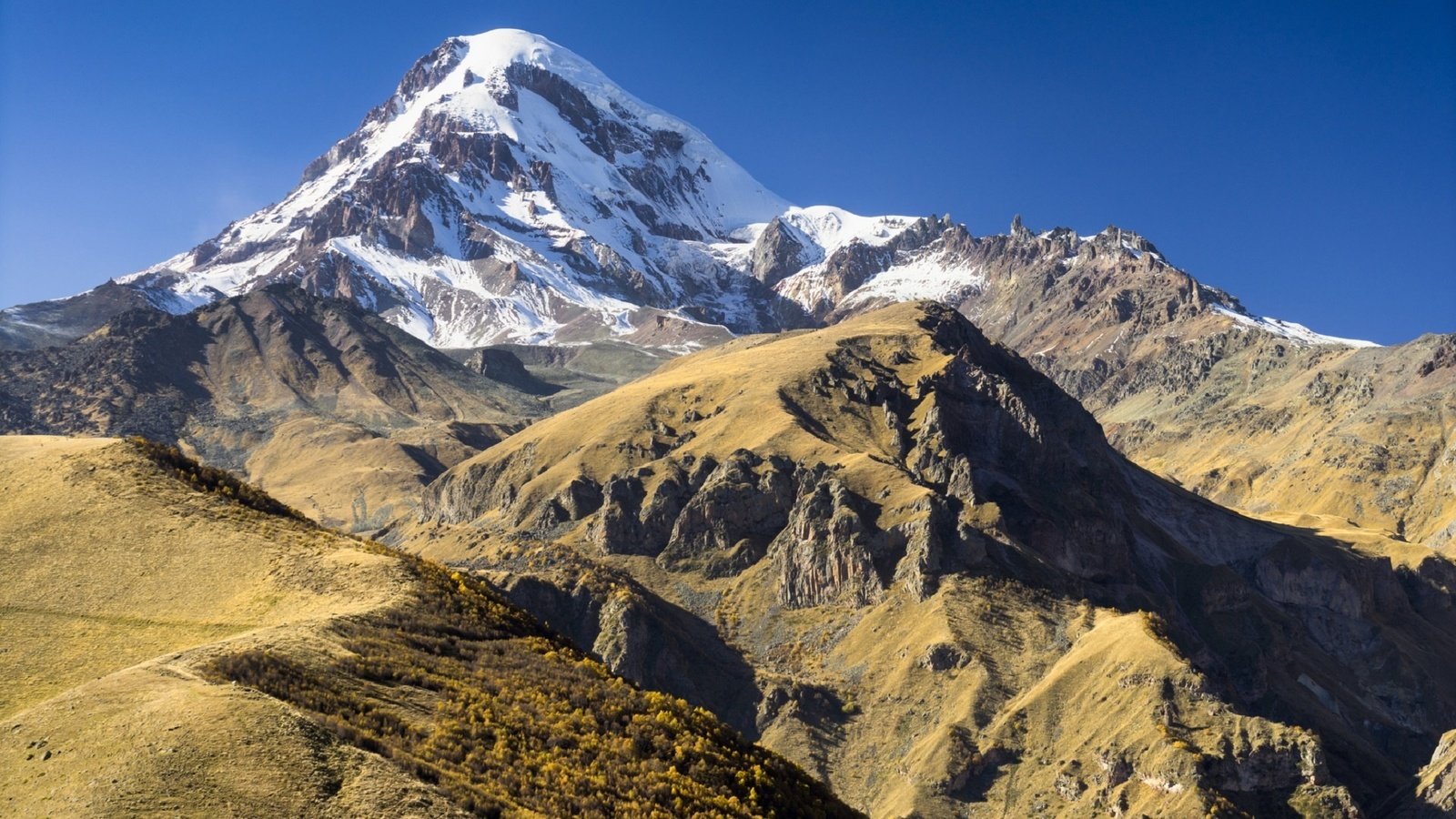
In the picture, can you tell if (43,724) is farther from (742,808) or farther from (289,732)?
(742,808)

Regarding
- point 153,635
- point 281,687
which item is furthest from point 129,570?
point 281,687

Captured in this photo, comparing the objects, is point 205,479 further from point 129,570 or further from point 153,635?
point 153,635

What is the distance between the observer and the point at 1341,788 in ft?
620

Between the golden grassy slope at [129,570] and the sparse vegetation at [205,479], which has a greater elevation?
the sparse vegetation at [205,479]

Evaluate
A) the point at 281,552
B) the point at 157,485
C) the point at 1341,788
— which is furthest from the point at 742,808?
the point at 1341,788

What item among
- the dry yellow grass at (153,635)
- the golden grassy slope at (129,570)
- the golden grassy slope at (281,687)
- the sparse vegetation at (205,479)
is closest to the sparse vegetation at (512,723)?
the golden grassy slope at (281,687)

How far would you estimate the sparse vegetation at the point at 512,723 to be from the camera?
5612 cm

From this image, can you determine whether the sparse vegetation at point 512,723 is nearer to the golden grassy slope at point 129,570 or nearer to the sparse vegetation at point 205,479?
the golden grassy slope at point 129,570

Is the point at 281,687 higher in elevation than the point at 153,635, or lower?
higher

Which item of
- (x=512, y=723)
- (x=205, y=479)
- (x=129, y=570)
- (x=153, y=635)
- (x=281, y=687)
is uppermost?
(x=205, y=479)

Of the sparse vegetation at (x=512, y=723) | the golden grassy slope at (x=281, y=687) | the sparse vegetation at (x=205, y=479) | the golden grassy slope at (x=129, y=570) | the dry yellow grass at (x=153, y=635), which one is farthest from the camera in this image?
the sparse vegetation at (x=205, y=479)

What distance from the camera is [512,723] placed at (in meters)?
62.2

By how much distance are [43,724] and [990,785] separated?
16675 centimetres

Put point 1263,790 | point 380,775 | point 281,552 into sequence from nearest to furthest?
point 380,775
point 281,552
point 1263,790
